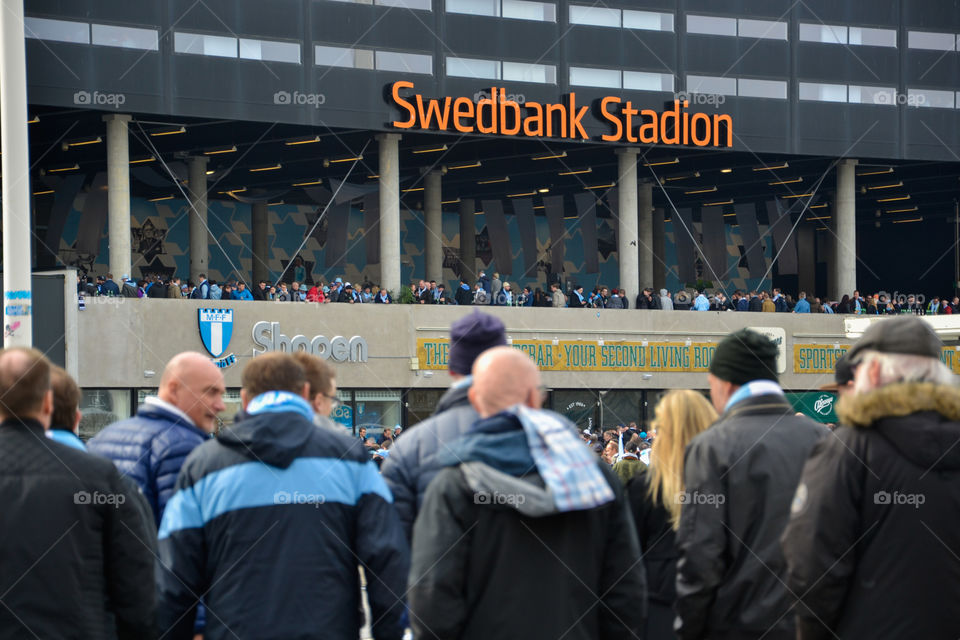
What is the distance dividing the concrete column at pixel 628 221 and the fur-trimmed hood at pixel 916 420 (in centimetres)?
3839

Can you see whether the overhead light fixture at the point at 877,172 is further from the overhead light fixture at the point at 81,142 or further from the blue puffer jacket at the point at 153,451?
the blue puffer jacket at the point at 153,451

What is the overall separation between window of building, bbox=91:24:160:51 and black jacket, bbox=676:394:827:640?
103ft

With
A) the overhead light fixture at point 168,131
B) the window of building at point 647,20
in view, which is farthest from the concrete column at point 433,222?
the overhead light fixture at point 168,131

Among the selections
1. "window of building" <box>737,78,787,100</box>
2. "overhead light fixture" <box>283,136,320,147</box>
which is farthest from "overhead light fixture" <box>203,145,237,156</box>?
"window of building" <box>737,78,787,100</box>

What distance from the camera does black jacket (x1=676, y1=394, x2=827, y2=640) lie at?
5879 millimetres

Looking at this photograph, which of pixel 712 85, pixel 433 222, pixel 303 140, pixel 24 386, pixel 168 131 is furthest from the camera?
pixel 433 222

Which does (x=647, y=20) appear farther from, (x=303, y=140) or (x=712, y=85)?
(x=303, y=140)

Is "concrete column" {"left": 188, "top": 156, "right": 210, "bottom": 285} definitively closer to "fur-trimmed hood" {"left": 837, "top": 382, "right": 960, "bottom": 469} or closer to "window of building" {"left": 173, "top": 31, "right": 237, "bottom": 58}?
"window of building" {"left": 173, "top": 31, "right": 237, "bottom": 58}

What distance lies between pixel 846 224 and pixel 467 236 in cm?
1382

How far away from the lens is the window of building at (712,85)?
43250 mm

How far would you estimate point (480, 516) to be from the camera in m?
4.98

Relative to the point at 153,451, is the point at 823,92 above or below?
above

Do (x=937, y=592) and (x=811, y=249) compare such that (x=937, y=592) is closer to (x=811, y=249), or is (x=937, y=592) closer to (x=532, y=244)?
(x=532, y=244)

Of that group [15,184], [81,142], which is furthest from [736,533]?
[81,142]
